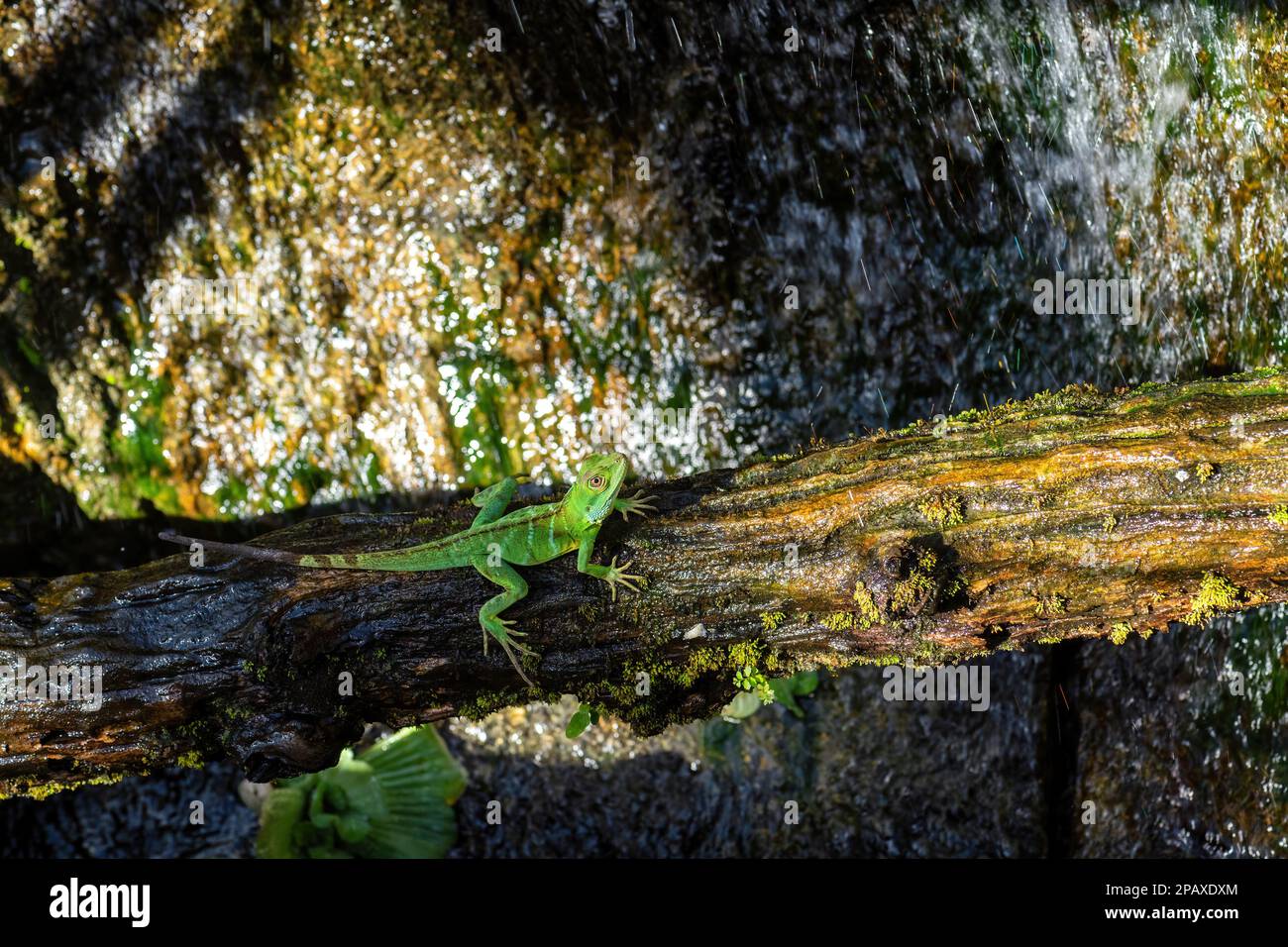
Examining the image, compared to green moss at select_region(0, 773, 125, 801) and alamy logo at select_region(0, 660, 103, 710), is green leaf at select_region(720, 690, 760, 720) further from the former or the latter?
alamy logo at select_region(0, 660, 103, 710)

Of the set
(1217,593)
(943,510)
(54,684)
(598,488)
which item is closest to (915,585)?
(943,510)

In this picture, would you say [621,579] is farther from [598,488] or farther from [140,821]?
[140,821]

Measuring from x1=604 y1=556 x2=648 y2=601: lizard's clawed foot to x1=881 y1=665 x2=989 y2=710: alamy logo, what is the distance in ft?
9.14

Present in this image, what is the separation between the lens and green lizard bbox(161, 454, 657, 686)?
3.83 meters

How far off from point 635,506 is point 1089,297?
349 cm

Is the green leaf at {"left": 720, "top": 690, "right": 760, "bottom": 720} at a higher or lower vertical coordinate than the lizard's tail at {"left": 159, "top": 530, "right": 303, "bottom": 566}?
lower

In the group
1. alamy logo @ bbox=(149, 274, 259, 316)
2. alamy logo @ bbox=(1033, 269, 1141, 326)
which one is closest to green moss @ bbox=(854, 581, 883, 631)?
alamy logo @ bbox=(1033, 269, 1141, 326)

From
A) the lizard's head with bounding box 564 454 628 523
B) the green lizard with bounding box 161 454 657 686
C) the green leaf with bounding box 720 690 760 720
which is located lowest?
the green leaf with bounding box 720 690 760 720

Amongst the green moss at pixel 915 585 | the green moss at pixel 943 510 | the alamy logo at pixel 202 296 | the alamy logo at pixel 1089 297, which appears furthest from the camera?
the alamy logo at pixel 202 296

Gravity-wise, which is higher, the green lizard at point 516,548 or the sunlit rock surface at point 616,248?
the sunlit rock surface at point 616,248

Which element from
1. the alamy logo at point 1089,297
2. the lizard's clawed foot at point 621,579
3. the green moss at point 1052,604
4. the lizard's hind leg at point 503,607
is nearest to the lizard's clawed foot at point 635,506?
the lizard's clawed foot at point 621,579

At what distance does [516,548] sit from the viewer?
3.94m

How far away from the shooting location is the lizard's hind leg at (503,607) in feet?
12.5

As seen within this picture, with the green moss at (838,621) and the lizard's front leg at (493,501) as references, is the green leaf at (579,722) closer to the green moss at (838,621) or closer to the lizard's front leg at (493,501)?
the lizard's front leg at (493,501)
